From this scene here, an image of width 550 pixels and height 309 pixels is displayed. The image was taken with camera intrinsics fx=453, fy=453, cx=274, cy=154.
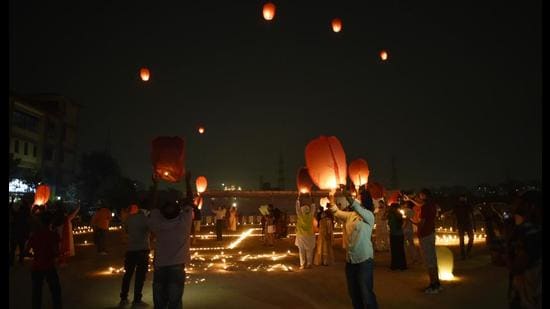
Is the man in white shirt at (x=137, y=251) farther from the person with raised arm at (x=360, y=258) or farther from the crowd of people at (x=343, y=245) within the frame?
the person with raised arm at (x=360, y=258)

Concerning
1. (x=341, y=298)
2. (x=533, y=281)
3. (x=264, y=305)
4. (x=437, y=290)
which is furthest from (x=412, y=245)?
(x=533, y=281)

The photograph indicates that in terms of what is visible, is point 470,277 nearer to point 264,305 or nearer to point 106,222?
point 264,305

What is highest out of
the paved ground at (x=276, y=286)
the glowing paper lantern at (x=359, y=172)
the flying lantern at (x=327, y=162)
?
the glowing paper lantern at (x=359, y=172)

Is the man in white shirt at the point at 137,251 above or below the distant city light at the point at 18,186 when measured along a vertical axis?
below

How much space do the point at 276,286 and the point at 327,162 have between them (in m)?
3.34

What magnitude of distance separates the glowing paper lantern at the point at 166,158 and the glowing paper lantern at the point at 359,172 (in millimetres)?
7896

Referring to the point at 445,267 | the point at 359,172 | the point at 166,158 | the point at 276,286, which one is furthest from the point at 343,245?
the point at 359,172

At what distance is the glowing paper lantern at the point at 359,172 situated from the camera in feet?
49.5

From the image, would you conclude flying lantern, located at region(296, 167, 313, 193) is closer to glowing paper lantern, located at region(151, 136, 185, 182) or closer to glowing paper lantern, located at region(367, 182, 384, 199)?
glowing paper lantern, located at region(367, 182, 384, 199)

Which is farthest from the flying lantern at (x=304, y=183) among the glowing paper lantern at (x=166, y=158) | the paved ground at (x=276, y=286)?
the glowing paper lantern at (x=166, y=158)

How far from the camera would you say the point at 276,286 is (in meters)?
9.37

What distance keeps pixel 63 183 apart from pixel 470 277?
5800 cm

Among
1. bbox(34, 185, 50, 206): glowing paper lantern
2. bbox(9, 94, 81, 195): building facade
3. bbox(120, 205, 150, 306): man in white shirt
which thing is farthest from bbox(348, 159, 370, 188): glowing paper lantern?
bbox(9, 94, 81, 195): building facade

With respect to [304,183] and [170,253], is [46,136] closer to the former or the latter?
[304,183]
